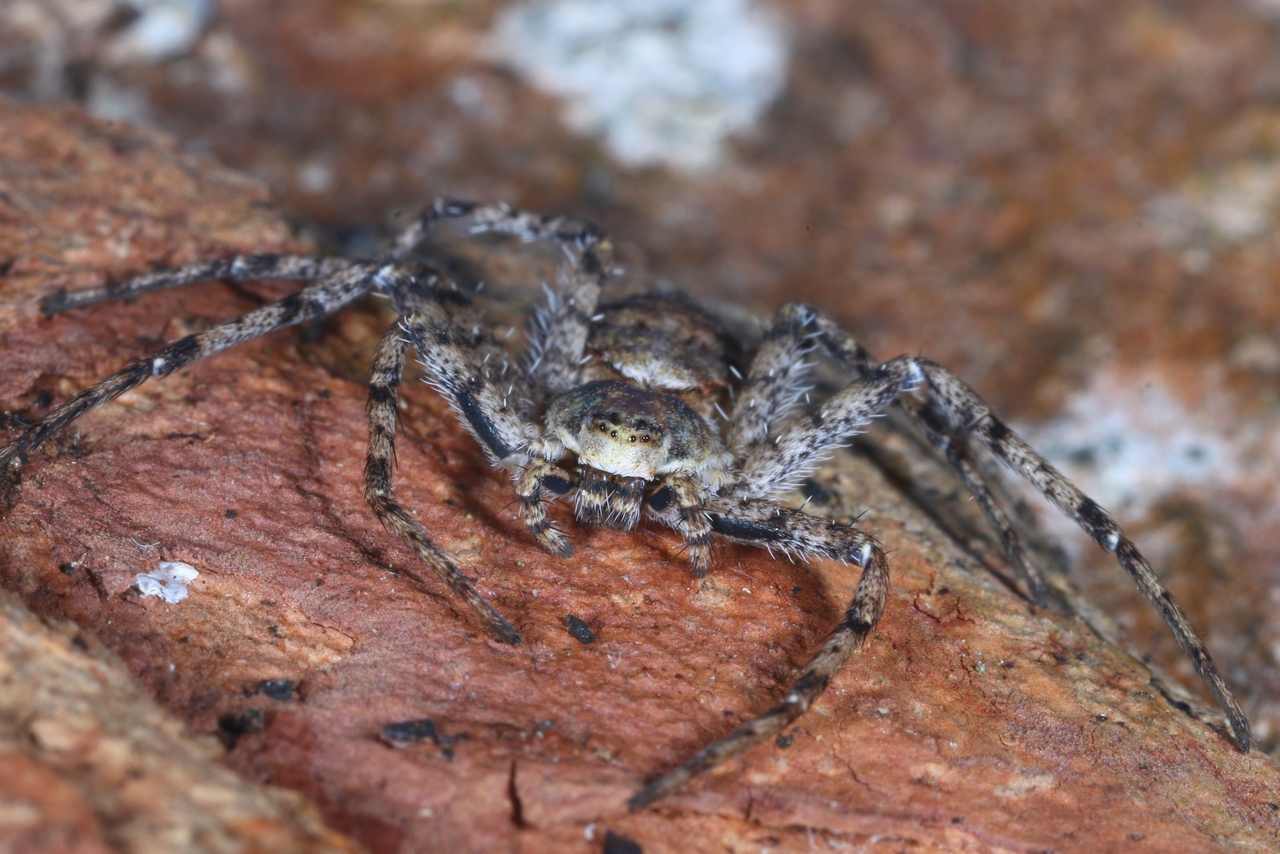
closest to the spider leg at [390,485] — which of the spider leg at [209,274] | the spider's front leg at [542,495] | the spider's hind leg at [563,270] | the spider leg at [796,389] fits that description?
the spider's front leg at [542,495]

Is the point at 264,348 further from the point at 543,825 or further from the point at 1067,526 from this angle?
the point at 1067,526

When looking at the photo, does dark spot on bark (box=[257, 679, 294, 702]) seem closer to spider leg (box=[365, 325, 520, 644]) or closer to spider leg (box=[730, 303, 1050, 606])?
spider leg (box=[365, 325, 520, 644])

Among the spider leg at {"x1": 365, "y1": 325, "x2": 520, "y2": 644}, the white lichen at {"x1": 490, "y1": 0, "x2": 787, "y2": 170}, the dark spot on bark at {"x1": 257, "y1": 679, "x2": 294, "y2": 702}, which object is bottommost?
the dark spot on bark at {"x1": 257, "y1": 679, "x2": 294, "y2": 702}

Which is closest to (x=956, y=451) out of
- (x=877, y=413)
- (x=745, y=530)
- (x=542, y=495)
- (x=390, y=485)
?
(x=877, y=413)

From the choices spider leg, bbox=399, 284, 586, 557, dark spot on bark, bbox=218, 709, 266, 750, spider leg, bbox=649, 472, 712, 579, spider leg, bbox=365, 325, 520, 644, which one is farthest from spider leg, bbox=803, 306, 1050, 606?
dark spot on bark, bbox=218, 709, 266, 750

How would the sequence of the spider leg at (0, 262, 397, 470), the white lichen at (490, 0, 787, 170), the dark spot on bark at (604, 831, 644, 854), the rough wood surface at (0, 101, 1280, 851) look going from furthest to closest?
the white lichen at (490, 0, 787, 170) < the spider leg at (0, 262, 397, 470) < the rough wood surface at (0, 101, 1280, 851) < the dark spot on bark at (604, 831, 644, 854)

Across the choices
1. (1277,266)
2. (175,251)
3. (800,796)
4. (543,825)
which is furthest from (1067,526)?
(175,251)

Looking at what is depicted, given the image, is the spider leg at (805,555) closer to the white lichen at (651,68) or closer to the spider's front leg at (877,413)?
the spider's front leg at (877,413)

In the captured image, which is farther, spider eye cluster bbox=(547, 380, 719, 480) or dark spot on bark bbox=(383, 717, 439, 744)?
spider eye cluster bbox=(547, 380, 719, 480)
